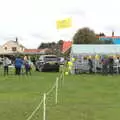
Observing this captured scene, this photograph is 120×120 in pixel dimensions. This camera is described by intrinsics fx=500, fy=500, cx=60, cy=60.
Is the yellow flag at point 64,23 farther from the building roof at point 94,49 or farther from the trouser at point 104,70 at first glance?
the trouser at point 104,70

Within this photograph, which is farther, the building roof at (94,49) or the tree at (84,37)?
the tree at (84,37)

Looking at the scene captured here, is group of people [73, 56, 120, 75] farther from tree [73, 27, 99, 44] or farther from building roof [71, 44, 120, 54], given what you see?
tree [73, 27, 99, 44]

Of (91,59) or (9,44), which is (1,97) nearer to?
(91,59)

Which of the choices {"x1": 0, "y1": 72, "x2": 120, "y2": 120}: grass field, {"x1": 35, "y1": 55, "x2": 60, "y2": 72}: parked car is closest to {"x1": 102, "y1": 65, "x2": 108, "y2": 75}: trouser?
{"x1": 35, "y1": 55, "x2": 60, "y2": 72}: parked car

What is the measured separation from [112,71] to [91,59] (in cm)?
222

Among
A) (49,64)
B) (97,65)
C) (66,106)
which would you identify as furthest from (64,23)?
(66,106)

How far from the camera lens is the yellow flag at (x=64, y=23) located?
141 ft

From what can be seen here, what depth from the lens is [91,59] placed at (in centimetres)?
4288

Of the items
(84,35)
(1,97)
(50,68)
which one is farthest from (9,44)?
(1,97)

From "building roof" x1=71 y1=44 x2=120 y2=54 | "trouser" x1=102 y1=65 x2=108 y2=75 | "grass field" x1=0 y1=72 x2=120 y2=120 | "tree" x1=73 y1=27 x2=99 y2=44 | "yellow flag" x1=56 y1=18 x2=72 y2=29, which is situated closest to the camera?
"grass field" x1=0 y1=72 x2=120 y2=120

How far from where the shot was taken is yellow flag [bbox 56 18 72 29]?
43125 mm

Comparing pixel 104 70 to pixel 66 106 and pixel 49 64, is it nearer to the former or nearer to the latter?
pixel 49 64

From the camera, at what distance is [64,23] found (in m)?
43.3

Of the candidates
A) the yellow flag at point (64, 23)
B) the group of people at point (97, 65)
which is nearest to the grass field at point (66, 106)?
the group of people at point (97, 65)
